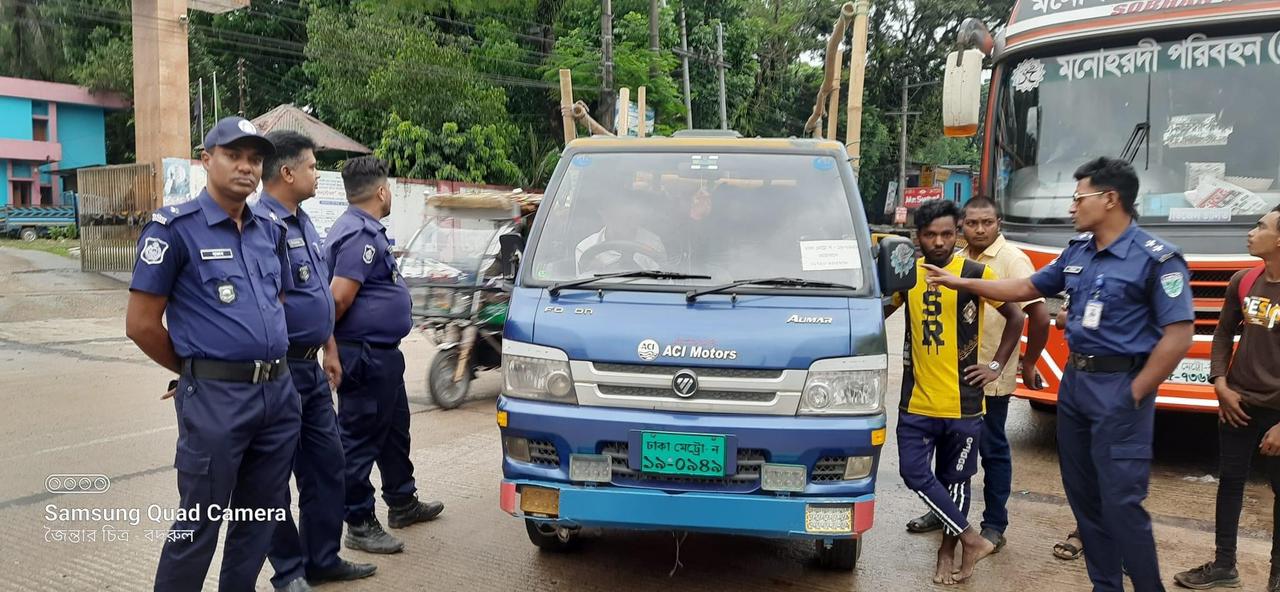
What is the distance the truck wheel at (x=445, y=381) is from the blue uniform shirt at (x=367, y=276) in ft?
10.8

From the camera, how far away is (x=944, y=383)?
4.08 m

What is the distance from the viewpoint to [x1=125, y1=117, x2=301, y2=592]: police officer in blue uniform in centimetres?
305

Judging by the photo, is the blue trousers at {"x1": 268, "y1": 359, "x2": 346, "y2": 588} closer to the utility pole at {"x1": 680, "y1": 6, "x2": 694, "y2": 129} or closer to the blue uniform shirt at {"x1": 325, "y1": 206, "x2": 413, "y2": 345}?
the blue uniform shirt at {"x1": 325, "y1": 206, "x2": 413, "y2": 345}

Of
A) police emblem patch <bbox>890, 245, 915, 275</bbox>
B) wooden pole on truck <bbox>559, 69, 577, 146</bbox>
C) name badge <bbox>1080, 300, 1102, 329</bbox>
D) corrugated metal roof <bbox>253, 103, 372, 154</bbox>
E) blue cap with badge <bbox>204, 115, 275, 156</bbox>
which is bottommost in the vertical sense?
name badge <bbox>1080, 300, 1102, 329</bbox>

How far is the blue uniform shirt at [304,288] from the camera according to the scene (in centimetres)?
365

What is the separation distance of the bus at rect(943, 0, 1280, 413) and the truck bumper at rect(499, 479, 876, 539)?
3.15m

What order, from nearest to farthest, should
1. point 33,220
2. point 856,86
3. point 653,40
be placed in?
point 856,86
point 653,40
point 33,220

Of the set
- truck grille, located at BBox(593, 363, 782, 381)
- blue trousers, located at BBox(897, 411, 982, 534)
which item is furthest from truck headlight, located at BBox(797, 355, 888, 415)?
blue trousers, located at BBox(897, 411, 982, 534)

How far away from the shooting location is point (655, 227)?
4.26m

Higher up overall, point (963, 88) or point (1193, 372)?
point (963, 88)

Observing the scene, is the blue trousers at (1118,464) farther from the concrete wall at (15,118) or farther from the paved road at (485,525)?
the concrete wall at (15,118)

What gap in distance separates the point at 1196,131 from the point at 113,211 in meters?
15.9

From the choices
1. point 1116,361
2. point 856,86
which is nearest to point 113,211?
point 856,86

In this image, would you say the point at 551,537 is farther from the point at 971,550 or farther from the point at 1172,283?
the point at 1172,283
